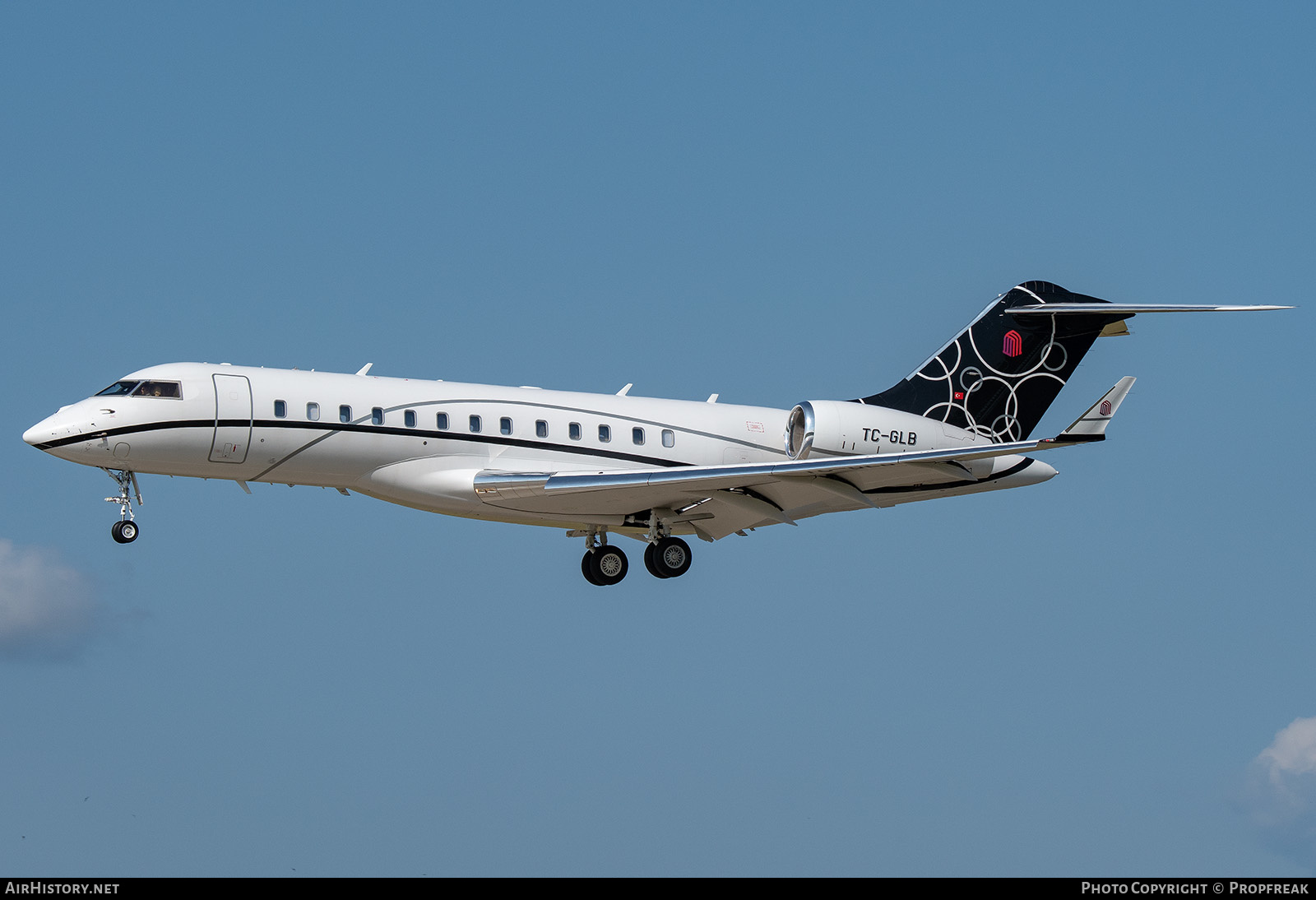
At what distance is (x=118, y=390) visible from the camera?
25828 mm

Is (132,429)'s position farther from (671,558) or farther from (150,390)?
(671,558)

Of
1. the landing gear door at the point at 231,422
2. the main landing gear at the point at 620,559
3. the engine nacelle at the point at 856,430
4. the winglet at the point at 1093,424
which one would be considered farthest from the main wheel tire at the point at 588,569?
the winglet at the point at 1093,424

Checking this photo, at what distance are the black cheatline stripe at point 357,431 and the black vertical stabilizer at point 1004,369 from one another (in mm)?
5270

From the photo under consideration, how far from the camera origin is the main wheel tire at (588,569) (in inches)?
1152

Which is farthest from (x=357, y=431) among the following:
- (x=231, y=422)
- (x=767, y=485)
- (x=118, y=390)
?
(x=767, y=485)

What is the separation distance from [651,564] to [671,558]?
0.40 meters

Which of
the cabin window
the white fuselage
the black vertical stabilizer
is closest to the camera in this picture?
the white fuselage

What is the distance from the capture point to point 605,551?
29188mm

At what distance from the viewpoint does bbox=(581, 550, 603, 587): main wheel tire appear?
29266 millimetres

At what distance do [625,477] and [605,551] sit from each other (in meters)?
3.23

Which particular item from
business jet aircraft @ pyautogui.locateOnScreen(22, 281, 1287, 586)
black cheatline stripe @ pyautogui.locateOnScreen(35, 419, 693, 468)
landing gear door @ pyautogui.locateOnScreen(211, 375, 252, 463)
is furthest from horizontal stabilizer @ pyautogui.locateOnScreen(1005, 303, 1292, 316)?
Result: landing gear door @ pyautogui.locateOnScreen(211, 375, 252, 463)

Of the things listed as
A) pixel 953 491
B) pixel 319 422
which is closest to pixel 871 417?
pixel 953 491

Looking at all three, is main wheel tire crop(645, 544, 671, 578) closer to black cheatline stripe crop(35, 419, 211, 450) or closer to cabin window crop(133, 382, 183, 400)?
black cheatline stripe crop(35, 419, 211, 450)
